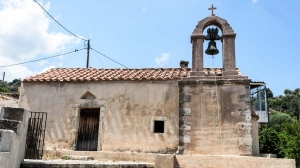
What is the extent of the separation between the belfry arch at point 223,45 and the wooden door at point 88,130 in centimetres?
395

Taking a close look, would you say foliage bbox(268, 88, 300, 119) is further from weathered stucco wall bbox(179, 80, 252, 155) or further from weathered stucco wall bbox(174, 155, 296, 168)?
weathered stucco wall bbox(174, 155, 296, 168)

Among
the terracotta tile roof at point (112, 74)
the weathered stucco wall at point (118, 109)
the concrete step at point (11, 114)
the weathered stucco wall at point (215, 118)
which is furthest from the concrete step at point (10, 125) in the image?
the terracotta tile roof at point (112, 74)

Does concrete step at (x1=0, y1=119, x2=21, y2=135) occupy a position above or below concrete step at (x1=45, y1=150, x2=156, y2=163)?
above

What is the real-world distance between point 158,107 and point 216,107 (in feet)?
6.57

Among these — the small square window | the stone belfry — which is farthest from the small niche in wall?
the stone belfry

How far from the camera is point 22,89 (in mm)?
10594

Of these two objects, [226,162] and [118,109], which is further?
[118,109]

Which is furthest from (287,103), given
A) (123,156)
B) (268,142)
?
(123,156)

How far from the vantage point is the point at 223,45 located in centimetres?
890

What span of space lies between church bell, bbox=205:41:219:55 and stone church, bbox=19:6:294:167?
3 centimetres

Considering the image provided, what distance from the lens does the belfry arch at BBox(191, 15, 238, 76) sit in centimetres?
878

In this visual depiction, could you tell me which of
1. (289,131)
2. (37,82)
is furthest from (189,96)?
(289,131)

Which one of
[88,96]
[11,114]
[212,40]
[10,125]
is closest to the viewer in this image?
[10,125]

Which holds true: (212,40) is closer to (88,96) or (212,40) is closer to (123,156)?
(123,156)
